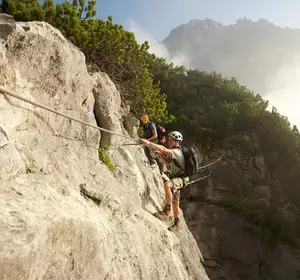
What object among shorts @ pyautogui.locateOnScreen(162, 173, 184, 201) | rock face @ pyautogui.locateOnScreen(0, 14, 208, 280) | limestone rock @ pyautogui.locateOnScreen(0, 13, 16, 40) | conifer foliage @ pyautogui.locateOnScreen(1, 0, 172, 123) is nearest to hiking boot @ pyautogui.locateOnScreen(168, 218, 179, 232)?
rock face @ pyautogui.locateOnScreen(0, 14, 208, 280)

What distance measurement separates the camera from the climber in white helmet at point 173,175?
23.0 ft

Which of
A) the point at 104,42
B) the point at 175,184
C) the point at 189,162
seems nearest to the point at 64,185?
the point at 189,162

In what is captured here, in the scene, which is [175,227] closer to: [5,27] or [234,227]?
[5,27]

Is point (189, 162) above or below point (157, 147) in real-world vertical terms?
above

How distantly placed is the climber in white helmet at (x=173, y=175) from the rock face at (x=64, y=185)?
0.33m

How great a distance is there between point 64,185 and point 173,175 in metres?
3.74

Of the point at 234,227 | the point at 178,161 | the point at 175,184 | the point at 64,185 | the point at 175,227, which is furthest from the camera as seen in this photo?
the point at 234,227

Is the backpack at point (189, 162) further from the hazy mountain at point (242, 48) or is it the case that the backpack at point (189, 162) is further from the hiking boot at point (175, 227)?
the hazy mountain at point (242, 48)

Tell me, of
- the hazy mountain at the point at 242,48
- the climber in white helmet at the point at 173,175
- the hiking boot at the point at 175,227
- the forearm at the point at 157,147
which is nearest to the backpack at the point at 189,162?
the climber in white helmet at the point at 173,175

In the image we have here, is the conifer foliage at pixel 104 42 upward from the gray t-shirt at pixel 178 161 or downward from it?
upward

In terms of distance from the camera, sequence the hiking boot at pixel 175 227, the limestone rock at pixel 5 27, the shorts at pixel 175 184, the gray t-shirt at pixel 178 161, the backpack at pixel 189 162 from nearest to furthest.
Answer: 1. the limestone rock at pixel 5 27
2. the gray t-shirt at pixel 178 161
3. the backpack at pixel 189 162
4. the hiking boot at pixel 175 227
5. the shorts at pixel 175 184

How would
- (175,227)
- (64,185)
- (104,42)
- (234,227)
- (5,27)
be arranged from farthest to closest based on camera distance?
(234,227), (104,42), (175,227), (5,27), (64,185)

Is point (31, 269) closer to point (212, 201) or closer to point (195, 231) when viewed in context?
point (195, 231)

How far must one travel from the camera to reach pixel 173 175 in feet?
25.4
